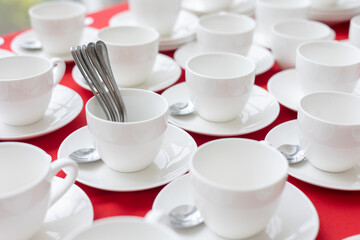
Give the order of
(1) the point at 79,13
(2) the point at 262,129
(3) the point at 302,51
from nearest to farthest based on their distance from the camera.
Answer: (2) the point at 262,129 → (3) the point at 302,51 → (1) the point at 79,13

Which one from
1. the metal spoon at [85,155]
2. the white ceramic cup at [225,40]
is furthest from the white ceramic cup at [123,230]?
the white ceramic cup at [225,40]

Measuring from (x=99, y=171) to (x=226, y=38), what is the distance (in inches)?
15.6

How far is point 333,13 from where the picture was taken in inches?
46.4

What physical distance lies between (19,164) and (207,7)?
0.78 metres

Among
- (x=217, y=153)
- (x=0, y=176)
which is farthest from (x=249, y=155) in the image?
(x=0, y=176)

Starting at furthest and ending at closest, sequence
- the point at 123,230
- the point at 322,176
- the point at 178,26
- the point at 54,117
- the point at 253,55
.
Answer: the point at 178,26 → the point at 253,55 → the point at 54,117 → the point at 322,176 → the point at 123,230

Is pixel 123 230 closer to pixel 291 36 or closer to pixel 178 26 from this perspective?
pixel 291 36

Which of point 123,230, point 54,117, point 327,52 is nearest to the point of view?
point 123,230

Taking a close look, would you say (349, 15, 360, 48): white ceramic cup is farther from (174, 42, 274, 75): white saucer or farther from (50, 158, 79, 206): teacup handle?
(50, 158, 79, 206): teacup handle

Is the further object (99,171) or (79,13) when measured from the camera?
(79,13)

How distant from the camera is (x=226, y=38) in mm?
914

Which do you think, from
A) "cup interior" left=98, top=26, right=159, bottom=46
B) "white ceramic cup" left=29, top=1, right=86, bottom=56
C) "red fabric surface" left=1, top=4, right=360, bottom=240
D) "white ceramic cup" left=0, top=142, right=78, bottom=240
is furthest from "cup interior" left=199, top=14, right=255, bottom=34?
"white ceramic cup" left=0, top=142, right=78, bottom=240

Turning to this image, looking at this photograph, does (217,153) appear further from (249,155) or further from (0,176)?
(0,176)

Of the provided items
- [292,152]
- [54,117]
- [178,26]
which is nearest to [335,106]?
[292,152]
